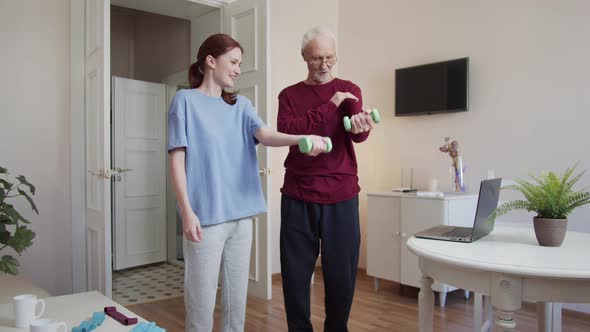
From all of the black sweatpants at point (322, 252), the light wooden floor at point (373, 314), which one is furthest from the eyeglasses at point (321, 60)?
the light wooden floor at point (373, 314)

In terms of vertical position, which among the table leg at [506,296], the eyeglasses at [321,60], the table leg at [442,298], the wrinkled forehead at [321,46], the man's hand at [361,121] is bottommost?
the table leg at [442,298]

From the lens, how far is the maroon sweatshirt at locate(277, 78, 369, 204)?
1.75 meters

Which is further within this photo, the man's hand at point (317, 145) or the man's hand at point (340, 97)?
the man's hand at point (340, 97)

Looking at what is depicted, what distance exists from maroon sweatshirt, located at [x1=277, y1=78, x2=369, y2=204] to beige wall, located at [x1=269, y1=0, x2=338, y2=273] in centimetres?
229

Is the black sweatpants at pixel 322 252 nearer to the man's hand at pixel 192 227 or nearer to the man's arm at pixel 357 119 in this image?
the man's arm at pixel 357 119

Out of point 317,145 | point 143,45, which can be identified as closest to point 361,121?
point 317,145

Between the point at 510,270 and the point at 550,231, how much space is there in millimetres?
407

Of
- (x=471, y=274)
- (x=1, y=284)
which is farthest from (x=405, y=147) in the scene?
(x=1, y=284)

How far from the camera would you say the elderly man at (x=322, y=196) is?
5.77ft

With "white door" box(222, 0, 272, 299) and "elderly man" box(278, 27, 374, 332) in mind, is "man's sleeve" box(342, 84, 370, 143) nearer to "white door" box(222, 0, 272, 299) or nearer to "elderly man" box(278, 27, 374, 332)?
"elderly man" box(278, 27, 374, 332)

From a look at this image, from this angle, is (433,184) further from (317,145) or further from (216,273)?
(216,273)

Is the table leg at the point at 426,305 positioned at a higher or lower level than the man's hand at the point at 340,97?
lower

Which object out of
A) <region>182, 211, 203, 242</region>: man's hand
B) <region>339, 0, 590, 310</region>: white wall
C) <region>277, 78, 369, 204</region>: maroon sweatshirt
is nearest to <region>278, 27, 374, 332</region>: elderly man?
<region>277, 78, 369, 204</region>: maroon sweatshirt

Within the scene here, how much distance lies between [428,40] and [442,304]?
83.3 inches
